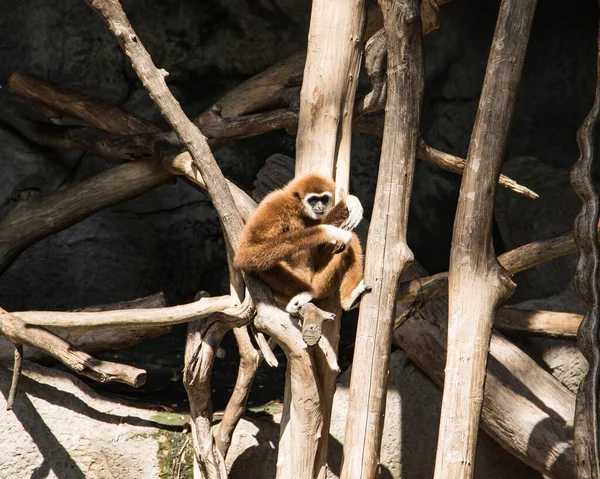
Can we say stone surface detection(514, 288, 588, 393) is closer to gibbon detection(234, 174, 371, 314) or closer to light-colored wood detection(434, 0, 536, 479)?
light-colored wood detection(434, 0, 536, 479)

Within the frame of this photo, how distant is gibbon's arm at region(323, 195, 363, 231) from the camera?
15.6 feet

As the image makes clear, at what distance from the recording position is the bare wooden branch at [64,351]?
17.1ft

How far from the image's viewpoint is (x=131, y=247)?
26.5 ft

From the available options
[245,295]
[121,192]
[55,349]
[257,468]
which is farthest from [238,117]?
[257,468]

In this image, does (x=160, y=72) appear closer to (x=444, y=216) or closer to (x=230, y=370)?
(x=230, y=370)

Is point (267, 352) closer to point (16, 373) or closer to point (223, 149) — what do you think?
point (16, 373)

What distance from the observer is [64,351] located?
5305mm

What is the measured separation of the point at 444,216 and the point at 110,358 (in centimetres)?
334

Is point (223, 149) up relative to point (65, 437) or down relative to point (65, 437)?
up

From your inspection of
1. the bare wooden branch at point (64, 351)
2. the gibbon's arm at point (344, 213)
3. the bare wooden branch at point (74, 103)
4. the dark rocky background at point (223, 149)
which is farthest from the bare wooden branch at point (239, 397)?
the bare wooden branch at point (74, 103)

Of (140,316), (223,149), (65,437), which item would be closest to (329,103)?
(140,316)

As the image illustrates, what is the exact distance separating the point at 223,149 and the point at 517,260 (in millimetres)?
3668

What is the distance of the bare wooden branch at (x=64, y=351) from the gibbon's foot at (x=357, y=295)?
1.37 m

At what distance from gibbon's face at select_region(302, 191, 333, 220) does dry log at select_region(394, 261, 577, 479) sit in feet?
4.03
